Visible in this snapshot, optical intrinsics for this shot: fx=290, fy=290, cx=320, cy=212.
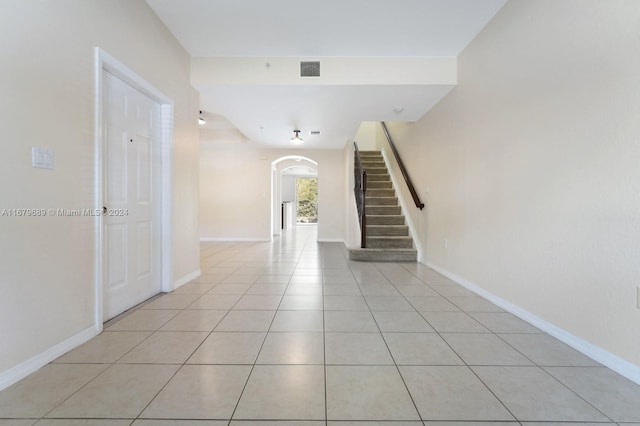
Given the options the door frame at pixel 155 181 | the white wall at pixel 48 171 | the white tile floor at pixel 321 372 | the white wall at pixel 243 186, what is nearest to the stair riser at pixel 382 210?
the white wall at pixel 243 186

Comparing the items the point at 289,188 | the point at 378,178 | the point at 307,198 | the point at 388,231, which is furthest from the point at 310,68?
the point at 307,198

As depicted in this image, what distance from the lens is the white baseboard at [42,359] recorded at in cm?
146

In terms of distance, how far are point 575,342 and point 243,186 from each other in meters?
7.04

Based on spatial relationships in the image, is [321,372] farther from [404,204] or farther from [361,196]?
[404,204]

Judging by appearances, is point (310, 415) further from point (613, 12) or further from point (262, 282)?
point (613, 12)

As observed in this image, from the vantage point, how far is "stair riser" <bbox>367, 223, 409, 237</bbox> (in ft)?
17.6

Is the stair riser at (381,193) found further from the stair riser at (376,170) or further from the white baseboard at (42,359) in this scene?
the white baseboard at (42,359)

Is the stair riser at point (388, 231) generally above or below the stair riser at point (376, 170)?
below

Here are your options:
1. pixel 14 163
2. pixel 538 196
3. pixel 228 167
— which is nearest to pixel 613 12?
pixel 538 196

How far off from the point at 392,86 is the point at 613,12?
2.06 metres

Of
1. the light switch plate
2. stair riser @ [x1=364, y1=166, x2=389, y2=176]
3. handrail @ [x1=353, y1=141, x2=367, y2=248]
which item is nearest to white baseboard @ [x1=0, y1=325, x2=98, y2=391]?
the light switch plate

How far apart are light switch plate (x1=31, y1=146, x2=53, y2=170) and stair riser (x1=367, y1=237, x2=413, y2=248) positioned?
429 cm

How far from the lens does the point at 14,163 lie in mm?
1500

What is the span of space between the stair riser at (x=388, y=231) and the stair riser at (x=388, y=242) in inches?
11.0
